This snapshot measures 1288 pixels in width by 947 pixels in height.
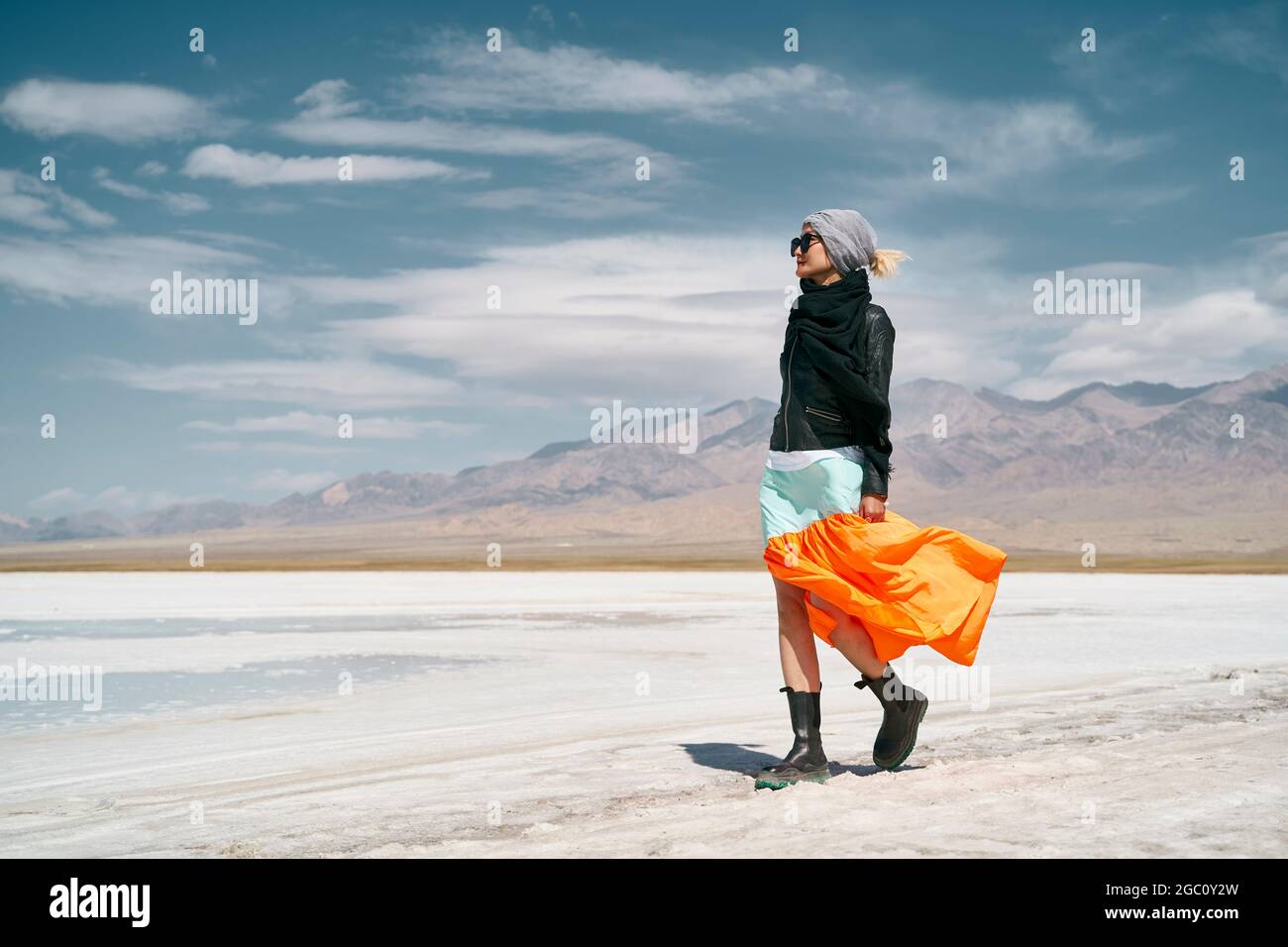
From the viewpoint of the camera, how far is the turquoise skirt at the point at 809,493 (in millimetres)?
4879

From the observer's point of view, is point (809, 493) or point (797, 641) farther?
point (797, 641)

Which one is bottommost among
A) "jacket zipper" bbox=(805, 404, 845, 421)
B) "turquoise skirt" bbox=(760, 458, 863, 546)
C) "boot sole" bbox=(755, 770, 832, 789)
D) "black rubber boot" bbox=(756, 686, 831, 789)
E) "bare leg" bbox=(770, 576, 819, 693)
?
"boot sole" bbox=(755, 770, 832, 789)

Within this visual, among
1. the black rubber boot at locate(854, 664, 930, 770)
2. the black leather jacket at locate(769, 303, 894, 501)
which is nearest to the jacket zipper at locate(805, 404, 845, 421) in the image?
the black leather jacket at locate(769, 303, 894, 501)

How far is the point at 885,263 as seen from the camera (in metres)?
5.12

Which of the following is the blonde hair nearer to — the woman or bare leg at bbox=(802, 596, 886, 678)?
the woman

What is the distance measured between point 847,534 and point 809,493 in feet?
0.92

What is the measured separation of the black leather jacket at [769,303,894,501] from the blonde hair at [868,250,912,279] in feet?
0.71

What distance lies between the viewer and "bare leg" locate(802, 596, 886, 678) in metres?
4.86

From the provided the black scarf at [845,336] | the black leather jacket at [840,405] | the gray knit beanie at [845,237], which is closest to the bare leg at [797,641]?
the black leather jacket at [840,405]

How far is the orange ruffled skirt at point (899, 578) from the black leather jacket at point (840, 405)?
0.71 ft

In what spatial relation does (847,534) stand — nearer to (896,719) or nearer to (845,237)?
(896,719)

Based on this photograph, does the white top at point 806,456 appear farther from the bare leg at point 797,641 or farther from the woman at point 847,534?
the bare leg at point 797,641

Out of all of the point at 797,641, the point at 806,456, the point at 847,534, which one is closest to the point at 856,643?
the point at 797,641

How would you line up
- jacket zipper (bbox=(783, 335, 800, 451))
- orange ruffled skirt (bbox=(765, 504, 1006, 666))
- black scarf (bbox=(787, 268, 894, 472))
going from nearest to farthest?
orange ruffled skirt (bbox=(765, 504, 1006, 666)) < black scarf (bbox=(787, 268, 894, 472)) < jacket zipper (bbox=(783, 335, 800, 451))
